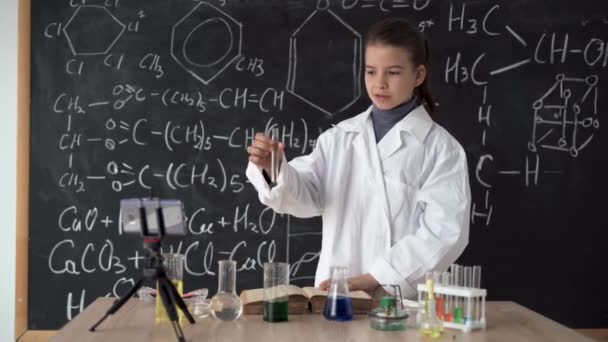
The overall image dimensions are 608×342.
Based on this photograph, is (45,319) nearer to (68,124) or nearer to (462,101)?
(68,124)

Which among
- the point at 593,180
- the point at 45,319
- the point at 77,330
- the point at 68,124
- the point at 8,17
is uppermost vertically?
the point at 8,17

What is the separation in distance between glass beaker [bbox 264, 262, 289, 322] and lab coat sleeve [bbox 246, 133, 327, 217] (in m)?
0.45

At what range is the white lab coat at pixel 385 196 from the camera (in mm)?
2166

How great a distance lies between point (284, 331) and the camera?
5.43 ft

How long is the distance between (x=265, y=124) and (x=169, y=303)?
1975 millimetres

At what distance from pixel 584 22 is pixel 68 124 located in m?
2.60

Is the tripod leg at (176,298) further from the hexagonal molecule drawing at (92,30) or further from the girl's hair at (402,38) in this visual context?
the hexagonal molecule drawing at (92,30)

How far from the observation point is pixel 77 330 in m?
1.66

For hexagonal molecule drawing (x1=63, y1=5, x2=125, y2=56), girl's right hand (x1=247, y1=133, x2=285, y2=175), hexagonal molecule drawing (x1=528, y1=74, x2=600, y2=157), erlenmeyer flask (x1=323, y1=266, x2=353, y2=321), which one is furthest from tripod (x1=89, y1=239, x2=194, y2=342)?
hexagonal molecule drawing (x1=528, y1=74, x2=600, y2=157)

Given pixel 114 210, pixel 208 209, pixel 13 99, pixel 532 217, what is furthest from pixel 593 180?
pixel 13 99

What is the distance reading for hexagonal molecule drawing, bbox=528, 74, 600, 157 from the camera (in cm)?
352

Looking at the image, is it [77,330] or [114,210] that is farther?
[114,210]

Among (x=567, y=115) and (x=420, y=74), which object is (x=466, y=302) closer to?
(x=420, y=74)

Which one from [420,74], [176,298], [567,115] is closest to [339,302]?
[176,298]
